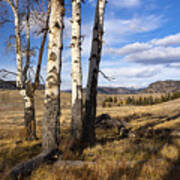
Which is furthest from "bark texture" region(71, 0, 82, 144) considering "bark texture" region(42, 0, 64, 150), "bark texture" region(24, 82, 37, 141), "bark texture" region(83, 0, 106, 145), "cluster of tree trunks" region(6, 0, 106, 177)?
"bark texture" region(24, 82, 37, 141)

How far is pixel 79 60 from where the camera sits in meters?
5.84

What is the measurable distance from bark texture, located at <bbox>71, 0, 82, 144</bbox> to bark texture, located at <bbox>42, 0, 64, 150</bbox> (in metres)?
1.07

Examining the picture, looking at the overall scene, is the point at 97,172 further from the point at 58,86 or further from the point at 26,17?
the point at 26,17

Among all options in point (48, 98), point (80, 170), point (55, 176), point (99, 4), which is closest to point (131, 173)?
point (80, 170)

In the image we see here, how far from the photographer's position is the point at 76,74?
18.9 feet

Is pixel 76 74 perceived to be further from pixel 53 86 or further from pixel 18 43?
pixel 18 43

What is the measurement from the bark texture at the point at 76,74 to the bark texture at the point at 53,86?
3.52ft

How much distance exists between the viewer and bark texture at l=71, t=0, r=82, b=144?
567 cm

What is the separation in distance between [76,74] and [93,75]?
75cm

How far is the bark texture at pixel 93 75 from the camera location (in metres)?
6.05

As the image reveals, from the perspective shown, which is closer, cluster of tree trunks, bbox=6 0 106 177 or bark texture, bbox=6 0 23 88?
cluster of tree trunks, bbox=6 0 106 177

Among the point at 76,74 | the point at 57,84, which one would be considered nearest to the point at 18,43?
the point at 76,74

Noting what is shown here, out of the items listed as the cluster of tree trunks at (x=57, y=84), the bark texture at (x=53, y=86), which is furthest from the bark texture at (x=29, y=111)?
the bark texture at (x=53, y=86)

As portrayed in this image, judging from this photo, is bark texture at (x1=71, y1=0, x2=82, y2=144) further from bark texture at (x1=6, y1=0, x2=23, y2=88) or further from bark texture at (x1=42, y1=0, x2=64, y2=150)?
bark texture at (x1=6, y1=0, x2=23, y2=88)
